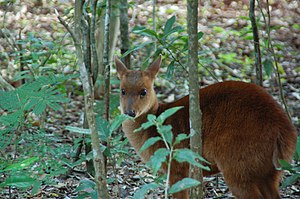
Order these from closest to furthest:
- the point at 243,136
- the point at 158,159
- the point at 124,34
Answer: the point at 158,159 < the point at 243,136 < the point at 124,34

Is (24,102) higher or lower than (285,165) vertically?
higher

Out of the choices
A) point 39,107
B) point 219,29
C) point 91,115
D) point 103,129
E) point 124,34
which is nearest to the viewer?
point 91,115

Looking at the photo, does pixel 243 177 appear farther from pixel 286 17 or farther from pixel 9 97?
pixel 286 17

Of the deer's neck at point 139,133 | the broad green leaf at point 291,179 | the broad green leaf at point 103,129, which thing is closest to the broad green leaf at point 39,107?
the broad green leaf at point 103,129

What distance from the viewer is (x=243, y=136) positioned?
13.5 ft

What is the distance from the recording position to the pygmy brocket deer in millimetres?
4027

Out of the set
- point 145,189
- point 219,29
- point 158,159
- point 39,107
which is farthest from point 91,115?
Result: point 219,29

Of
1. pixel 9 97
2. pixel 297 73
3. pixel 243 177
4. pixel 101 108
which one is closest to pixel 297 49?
pixel 297 73

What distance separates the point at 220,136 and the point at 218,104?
0.31 metres

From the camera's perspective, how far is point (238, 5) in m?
11.7

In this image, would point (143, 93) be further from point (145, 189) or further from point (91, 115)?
point (145, 189)

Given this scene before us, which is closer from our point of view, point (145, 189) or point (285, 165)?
point (145, 189)

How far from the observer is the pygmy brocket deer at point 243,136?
403 cm

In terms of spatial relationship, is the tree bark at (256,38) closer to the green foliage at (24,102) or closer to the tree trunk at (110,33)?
the tree trunk at (110,33)
